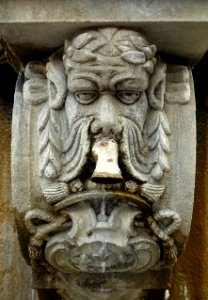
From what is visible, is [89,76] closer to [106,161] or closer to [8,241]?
[106,161]

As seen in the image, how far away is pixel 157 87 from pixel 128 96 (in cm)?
9

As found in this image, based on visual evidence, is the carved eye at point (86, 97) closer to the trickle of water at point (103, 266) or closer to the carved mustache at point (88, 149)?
the carved mustache at point (88, 149)

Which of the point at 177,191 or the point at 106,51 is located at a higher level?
the point at 106,51

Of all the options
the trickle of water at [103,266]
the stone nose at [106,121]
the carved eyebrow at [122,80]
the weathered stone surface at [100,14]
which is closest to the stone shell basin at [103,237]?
the trickle of water at [103,266]

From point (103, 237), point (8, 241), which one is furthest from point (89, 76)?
point (8, 241)

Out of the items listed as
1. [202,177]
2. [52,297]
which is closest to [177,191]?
[202,177]

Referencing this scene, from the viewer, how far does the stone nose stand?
1.80 m

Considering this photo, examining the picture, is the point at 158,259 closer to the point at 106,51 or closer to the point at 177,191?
the point at 177,191

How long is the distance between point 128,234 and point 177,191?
152 millimetres

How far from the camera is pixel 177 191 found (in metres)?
1.89

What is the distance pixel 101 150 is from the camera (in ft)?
5.84

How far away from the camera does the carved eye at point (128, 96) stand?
1841 mm

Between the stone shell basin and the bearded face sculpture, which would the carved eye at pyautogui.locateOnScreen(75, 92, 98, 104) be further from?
the stone shell basin

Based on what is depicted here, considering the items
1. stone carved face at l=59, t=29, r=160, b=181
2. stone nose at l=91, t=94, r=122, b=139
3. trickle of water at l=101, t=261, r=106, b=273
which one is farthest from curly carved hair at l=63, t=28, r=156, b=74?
trickle of water at l=101, t=261, r=106, b=273
